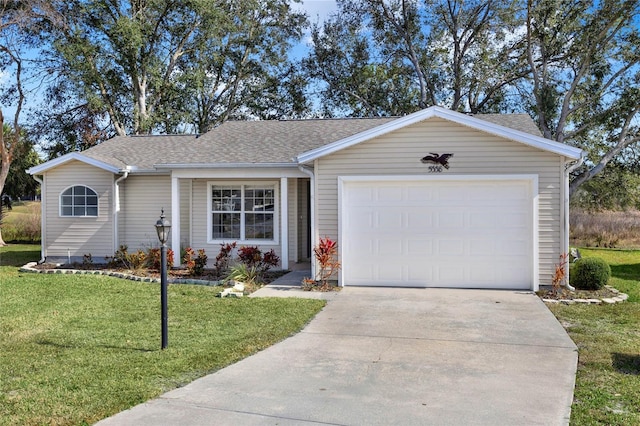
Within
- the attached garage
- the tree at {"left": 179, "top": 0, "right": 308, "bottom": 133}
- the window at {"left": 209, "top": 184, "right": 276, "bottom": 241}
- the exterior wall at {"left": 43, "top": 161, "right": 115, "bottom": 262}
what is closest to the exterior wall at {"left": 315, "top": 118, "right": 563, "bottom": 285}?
the attached garage

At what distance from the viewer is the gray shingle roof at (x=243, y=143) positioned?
13641mm

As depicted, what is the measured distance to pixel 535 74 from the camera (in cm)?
2448

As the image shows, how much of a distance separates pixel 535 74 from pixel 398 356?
863 inches

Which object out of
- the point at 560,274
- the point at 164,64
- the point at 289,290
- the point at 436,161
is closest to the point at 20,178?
the point at 164,64

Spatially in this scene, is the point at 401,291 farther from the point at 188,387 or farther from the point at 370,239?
the point at 188,387

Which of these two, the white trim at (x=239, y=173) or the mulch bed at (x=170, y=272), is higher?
the white trim at (x=239, y=173)

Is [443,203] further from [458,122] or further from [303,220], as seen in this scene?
[303,220]

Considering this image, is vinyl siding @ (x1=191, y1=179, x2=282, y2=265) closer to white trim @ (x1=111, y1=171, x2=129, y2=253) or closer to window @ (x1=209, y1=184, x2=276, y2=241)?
window @ (x1=209, y1=184, x2=276, y2=241)

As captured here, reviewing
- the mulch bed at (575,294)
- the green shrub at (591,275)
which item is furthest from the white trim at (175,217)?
the green shrub at (591,275)

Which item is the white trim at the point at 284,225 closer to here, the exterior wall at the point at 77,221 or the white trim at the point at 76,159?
the white trim at the point at 76,159

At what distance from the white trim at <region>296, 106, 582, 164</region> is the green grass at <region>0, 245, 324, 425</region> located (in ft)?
10.3

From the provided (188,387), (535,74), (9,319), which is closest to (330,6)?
(535,74)

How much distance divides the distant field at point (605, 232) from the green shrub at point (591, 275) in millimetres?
11706

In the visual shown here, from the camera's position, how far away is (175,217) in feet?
43.4
